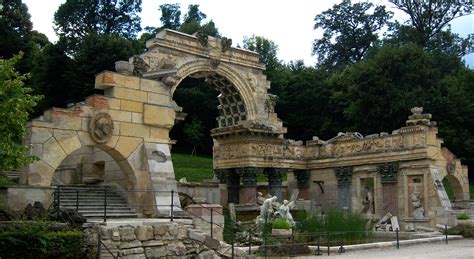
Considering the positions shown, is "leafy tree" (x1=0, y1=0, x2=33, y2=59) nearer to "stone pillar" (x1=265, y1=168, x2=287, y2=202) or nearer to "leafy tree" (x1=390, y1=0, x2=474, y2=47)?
"stone pillar" (x1=265, y1=168, x2=287, y2=202)

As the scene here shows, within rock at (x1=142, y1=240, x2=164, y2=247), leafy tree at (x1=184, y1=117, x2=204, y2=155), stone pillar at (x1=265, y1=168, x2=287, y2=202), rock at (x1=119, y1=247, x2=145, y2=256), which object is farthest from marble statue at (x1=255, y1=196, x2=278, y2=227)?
leafy tree at (x1=184, y1=117, x2=204, y2=155)

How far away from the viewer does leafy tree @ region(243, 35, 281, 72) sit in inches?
2418

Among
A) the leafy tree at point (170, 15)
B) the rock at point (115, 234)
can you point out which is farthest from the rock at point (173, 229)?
the leafy tree at point (170, 15)

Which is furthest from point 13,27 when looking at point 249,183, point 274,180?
point 249,183

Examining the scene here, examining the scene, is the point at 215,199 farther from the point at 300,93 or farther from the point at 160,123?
the point at 300,93

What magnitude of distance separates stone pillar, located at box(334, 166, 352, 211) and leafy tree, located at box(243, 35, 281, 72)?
32846 mm

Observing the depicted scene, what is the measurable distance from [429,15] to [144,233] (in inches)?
1815

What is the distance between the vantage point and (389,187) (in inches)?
1019

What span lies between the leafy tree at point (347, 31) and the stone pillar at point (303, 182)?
32860mm

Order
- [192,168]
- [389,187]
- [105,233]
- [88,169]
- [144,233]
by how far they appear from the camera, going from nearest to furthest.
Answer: [105,233] < [144,233] < [88,169] < [389,187] < [192,168]

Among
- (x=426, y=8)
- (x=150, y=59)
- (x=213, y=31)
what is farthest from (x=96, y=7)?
(x=150, y=59)

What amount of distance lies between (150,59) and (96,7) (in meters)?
36.4

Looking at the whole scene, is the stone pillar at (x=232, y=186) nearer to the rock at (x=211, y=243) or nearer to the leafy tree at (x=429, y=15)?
the rock at (x=211, y=243)

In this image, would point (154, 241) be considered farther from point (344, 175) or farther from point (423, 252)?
point (344, 175)
